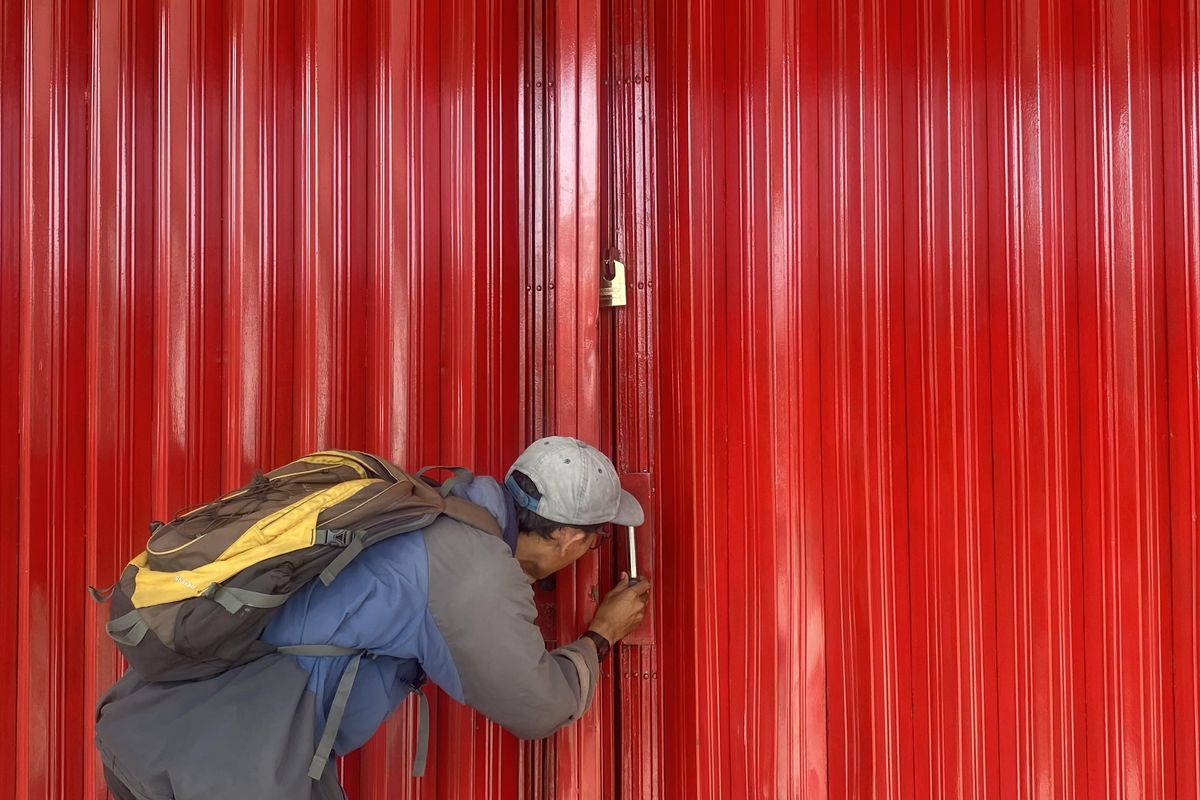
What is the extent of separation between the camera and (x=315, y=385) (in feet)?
6.57

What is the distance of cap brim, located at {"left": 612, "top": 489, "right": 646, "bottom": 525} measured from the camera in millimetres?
1794

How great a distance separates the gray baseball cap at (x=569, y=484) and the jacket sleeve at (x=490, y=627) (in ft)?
0.57

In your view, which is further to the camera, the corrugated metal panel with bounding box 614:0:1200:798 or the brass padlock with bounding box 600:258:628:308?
the brass padlock with bounding box 600:258:628:308

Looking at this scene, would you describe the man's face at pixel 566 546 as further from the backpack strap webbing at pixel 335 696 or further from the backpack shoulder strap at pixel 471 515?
the backpack strap webbing at pixel 335 696

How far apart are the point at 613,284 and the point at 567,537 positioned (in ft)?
2.23

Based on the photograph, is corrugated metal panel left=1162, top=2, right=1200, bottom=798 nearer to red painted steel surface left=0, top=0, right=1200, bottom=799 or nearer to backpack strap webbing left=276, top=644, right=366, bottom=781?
red painted steel surface left=0, top=0, right=1200, bottom=799

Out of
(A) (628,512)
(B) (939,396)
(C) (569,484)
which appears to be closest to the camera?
(C) (569,484)

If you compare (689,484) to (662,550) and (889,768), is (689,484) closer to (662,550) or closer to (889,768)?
(662,550)

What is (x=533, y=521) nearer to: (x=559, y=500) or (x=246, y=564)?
(x=559, y=500)

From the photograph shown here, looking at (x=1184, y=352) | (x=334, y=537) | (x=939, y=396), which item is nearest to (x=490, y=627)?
(x=334, y=537)

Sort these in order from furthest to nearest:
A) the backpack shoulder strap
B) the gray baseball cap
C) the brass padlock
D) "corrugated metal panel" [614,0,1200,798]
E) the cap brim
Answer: the brass padlock, "corrugated metal panel" [614,0,1200,798], the cap brim, the gray baseball cap, the backpack shoulder strap

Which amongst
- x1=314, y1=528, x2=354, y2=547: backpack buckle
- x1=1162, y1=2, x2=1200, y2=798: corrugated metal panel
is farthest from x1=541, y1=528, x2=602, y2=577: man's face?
x1=1162, y1=2, x2=1200, y2=798: corrugated metal panel

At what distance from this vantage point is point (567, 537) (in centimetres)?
173

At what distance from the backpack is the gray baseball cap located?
0.16 metres
